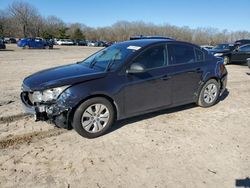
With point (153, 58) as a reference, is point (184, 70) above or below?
below

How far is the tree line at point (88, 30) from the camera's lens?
253 feet

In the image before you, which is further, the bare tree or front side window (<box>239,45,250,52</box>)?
the bare tree

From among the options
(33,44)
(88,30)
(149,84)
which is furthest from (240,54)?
(88,30)

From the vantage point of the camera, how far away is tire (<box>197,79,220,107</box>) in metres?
6.16

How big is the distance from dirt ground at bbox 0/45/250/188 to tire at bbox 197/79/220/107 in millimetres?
527

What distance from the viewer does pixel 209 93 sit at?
20.7 ft

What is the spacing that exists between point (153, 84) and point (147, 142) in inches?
48.2

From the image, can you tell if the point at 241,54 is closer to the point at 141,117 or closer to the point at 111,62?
the point at 141,117

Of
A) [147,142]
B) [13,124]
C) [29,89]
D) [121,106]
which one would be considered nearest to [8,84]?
[13,124]

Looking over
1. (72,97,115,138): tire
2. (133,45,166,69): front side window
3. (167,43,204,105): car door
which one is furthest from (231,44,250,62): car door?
(72,97,115,138): tire

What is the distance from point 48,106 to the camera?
4.24 m

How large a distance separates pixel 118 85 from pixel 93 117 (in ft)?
2.35

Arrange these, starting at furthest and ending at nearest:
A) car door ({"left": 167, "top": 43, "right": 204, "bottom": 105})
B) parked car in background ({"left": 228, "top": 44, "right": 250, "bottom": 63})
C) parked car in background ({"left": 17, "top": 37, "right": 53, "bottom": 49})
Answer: parked car in background ({"left": 17, "top": 37, "right": 53, "bottom": 49}) < parked car in background ({"left": 228, "top": 44, "right": 250, "bottom": 63}) < car door ({"left": 167, "top": 43, "right": 204, "bottom": 105})

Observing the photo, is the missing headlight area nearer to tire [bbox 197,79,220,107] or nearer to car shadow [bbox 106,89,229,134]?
car shadow [bbox 106,89,229,134]
